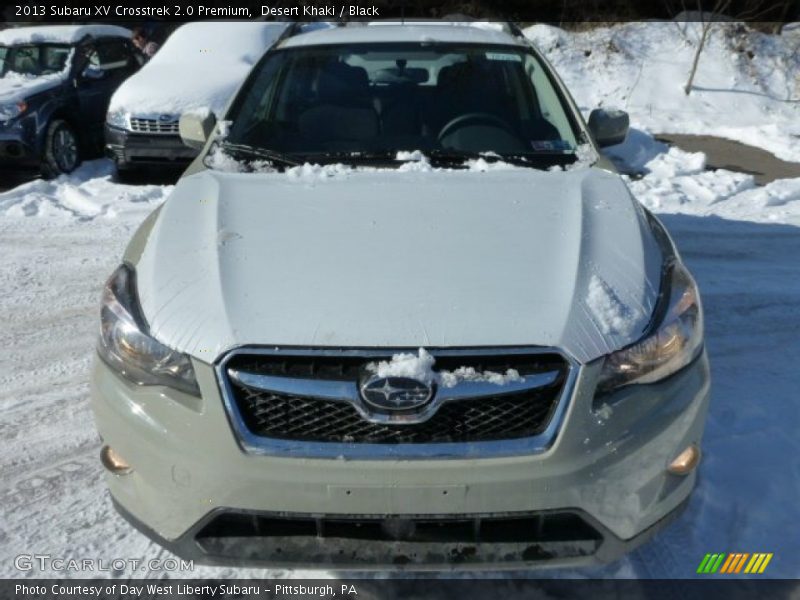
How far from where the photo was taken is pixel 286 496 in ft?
7.13

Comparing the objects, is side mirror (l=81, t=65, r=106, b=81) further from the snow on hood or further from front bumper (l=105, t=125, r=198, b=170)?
front bumper (l=105, t=125, r=198, b=170)

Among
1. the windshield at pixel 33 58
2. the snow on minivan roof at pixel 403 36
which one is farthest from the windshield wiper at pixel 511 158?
the windshield at pixel 33 58

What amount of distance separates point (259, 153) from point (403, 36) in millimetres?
1223

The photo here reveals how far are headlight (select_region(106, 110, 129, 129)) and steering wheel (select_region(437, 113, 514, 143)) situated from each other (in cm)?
530

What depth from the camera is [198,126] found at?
3965mm

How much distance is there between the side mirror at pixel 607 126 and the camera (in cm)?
394

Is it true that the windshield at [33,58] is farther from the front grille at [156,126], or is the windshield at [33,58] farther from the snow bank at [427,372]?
the snow bank at [427,372]

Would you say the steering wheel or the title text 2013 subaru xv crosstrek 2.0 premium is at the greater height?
the steering wheel

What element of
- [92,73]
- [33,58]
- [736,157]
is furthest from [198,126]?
[736,157]

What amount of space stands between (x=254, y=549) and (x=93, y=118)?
26.3 feet

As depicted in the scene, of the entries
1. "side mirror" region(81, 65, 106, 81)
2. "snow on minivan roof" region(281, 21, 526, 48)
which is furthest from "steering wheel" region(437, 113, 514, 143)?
"side mirror" region(81, 65, 106, 81)

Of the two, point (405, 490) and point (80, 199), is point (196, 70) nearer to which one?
point (80, 199)

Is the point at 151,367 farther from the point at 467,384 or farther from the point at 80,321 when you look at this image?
the point at 80,321

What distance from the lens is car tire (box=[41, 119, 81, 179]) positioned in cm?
817
